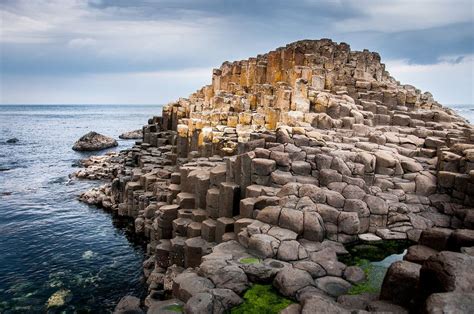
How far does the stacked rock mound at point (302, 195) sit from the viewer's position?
9492mm

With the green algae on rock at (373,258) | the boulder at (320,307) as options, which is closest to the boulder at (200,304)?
the boulder at (320,307)

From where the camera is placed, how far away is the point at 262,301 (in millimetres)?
8742

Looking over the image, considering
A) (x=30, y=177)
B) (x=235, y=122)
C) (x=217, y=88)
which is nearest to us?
(x=235, y=122)

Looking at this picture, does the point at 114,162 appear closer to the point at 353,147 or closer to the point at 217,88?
the point at 217,88

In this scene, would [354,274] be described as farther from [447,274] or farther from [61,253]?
[61,253]

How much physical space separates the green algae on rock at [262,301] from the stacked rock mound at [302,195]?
211 millimetres

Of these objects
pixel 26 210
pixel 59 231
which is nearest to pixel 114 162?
pixel 26 210

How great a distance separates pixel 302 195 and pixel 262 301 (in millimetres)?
4782

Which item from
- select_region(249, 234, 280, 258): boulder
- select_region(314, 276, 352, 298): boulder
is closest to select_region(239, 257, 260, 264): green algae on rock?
select_region(249, 234, 280, 258): boulder

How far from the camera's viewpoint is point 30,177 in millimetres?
37031

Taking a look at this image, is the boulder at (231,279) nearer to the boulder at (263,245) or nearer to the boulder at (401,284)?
the boulder at (263,245)

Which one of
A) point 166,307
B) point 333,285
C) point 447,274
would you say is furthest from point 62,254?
point 447,274

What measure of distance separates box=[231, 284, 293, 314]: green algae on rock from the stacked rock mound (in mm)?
211

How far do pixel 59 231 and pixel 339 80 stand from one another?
817 inches
